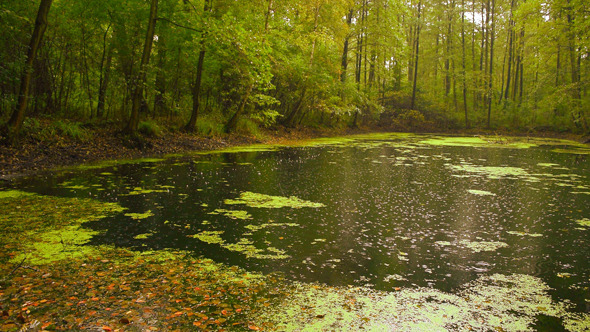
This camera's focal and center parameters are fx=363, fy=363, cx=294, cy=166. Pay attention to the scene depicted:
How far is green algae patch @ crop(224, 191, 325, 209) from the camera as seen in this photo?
21.5 feet

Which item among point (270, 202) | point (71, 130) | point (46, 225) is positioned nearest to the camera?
point (46, 225)

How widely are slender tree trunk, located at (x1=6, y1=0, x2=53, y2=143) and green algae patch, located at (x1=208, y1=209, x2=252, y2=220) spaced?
6299 millimetres

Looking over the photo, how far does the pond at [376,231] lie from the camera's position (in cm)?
327

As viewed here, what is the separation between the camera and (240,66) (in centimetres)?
1592

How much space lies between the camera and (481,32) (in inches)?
1435

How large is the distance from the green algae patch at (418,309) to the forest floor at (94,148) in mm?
7456

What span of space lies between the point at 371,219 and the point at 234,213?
222cm

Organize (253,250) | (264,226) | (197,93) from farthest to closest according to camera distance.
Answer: (197,93) → (264,226) → (253,250)

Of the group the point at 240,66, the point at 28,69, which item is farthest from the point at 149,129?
the point at 240,66

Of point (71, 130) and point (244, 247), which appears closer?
point (244, 247)

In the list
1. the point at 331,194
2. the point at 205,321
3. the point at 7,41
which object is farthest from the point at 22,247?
the point at 7,41

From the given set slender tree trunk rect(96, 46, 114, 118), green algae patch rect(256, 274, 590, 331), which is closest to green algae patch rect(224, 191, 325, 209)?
green algae patch rect(256, 274, 590, 331)

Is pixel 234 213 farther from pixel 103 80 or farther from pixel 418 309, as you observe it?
pixel 103 80

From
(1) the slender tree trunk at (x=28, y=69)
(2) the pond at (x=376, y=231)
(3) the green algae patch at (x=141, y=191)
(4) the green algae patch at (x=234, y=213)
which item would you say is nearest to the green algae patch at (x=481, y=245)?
(2) the pond at (x=376, y=231)
